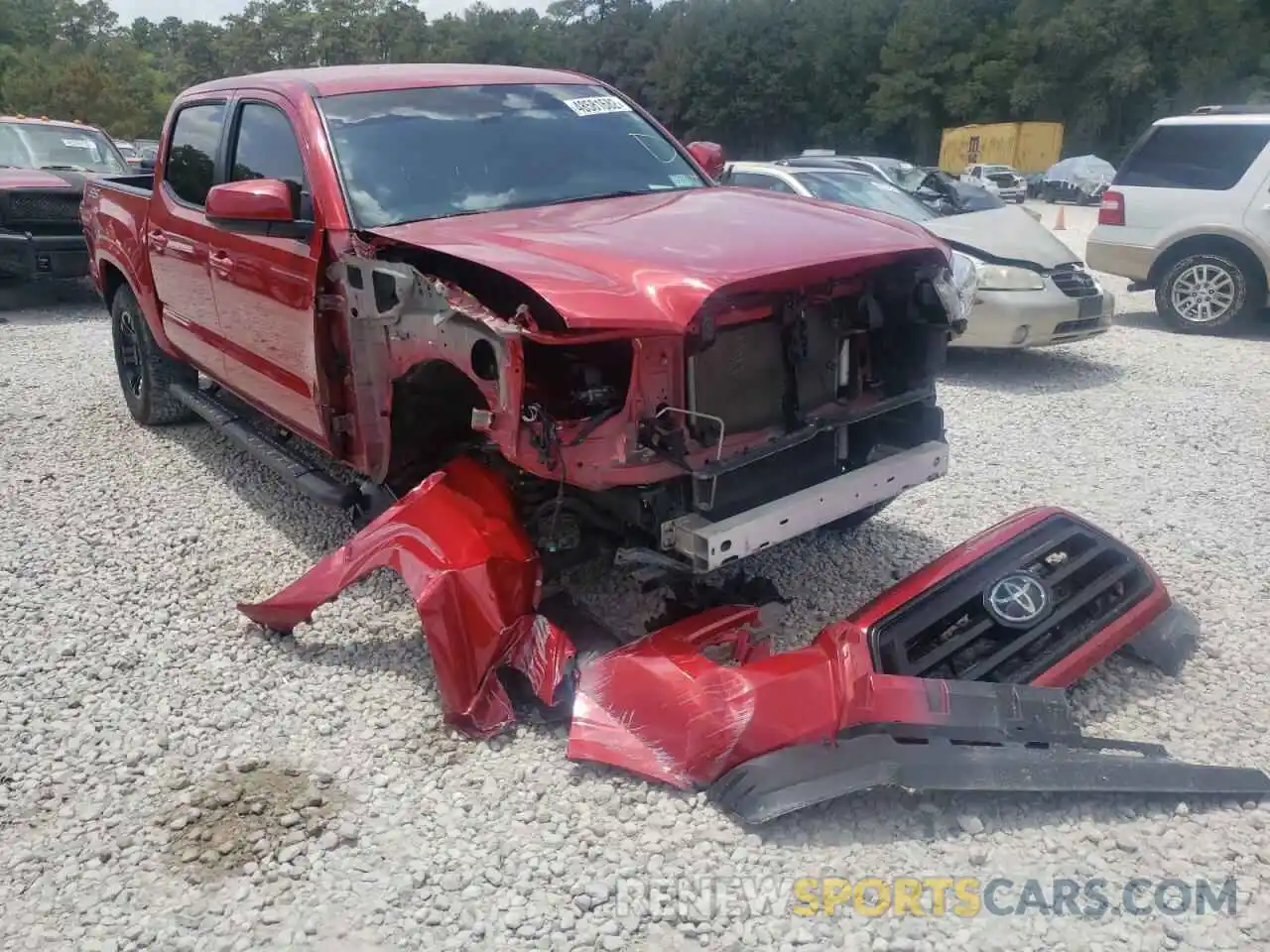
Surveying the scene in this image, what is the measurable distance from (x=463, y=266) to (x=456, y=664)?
1.24m

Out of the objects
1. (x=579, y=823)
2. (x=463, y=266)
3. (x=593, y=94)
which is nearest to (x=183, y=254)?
(x=593, y=94)

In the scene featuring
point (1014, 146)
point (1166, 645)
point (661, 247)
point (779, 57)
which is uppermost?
point (779, 57)

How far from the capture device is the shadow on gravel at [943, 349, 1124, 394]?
762 centimetres

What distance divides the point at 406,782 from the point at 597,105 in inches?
123

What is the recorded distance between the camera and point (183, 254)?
17.2 feet

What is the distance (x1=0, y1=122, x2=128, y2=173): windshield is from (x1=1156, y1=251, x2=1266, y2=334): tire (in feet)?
36.9

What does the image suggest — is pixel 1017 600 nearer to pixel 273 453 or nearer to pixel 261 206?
pixel 261 206

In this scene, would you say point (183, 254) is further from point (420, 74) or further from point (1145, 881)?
Result: point (1145, 881)

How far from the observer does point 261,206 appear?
3783mm

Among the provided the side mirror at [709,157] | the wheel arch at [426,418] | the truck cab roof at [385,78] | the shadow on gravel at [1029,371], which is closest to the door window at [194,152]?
the truck cab roof at [385,78]

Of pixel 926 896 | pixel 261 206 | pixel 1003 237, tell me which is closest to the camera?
pixel 926 896

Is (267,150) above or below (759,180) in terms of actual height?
above

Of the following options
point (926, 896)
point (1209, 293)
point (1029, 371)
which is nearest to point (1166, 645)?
point (926, 896)

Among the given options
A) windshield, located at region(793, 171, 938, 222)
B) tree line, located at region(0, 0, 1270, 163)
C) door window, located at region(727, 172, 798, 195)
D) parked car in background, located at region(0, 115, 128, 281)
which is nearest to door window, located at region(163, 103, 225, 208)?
door window, located at region(727, 172, 798, 195)
